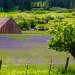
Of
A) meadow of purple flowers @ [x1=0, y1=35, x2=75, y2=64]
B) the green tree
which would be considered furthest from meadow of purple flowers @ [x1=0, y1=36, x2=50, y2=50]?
the green tree

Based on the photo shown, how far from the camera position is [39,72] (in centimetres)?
3597

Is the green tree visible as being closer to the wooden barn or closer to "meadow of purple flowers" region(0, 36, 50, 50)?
"meadow of purple flowers" region(0, 36, 50, 50)

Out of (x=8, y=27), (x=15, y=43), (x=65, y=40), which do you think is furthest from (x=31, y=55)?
(x=8, y=27)

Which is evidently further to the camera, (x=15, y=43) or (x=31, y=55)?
(x=15, y=43)

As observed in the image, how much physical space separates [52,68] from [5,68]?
160 inches

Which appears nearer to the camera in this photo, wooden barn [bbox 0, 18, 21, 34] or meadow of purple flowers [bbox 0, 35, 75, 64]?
meadow of purple flowers [bbox 0, 35, 75, 64]

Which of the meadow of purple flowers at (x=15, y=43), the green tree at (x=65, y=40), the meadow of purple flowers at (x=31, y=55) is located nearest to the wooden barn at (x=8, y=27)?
the meadow of purple flowers at (x=15, y=43)

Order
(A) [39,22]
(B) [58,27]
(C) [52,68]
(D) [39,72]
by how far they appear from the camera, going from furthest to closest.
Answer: (A) [39,22] < (B) [58,27] < (C) [52,68] < (D) [39,72]

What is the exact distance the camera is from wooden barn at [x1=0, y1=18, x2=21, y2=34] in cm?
9725

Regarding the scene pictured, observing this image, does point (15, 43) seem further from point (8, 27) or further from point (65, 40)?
point (8, 27)

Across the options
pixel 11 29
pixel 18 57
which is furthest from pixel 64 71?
pixel 11 29

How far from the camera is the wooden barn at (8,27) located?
97250 millimetres

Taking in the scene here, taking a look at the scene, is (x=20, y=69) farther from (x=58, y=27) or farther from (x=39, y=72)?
(x=58, y=27)

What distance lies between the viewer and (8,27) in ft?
327
